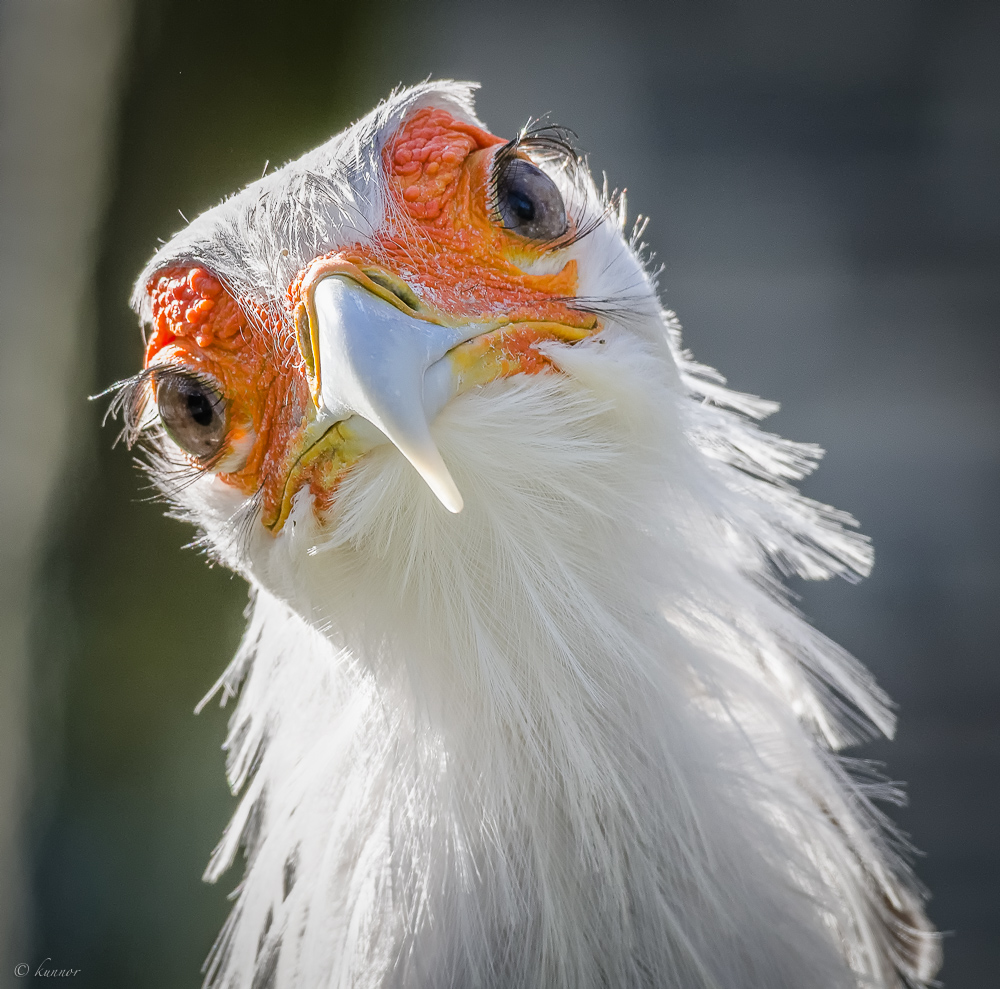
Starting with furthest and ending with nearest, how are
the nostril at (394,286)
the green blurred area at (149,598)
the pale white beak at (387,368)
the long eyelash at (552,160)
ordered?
the green blurred area at (149,598) < the long eyelash at (552,160) < the nostril at (394,286) < the pale white beak at (387,368)

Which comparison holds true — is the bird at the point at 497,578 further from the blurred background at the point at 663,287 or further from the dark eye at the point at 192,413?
the blurred background at the point at 663,287

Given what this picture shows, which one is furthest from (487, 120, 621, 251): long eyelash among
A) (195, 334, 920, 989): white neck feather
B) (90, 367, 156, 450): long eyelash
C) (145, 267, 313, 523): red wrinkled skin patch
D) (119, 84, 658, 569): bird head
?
(90, 367, 156, 450): long eyelash

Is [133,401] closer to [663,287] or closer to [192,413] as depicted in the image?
[192,413]

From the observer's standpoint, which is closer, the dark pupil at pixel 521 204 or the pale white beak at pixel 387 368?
the pale white beak at pixel 387 368

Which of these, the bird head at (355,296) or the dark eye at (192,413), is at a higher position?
the bird head at (355,296)

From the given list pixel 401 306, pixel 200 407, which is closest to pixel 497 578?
pixel 401 306

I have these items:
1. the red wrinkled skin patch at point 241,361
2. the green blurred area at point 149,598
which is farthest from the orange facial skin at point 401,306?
the green blurred area at point 149,598
